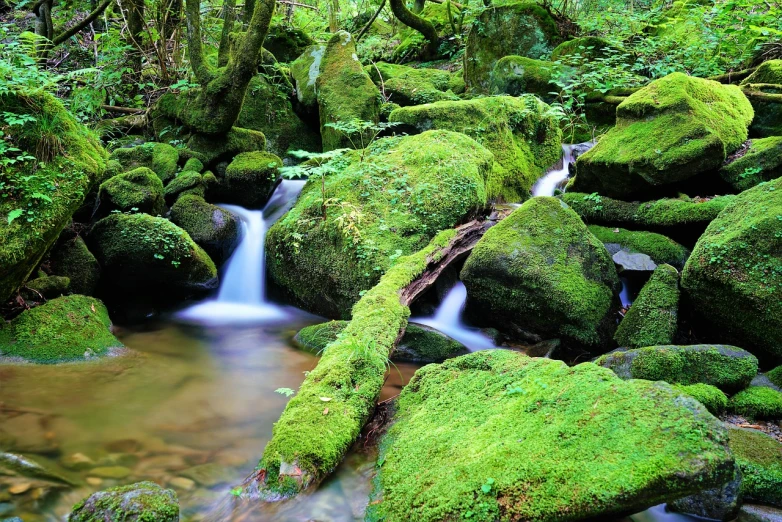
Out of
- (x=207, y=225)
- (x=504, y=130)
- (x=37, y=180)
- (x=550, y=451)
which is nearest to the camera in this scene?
(x=550, y=451)

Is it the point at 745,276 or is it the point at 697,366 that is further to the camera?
the point at 745,276

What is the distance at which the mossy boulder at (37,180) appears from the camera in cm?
457

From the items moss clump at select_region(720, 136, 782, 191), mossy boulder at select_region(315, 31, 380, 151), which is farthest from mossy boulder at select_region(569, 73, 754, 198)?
mossy boulder at select_region(315, 31, 380, 151)

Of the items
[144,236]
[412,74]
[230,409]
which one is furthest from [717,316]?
[412,74]

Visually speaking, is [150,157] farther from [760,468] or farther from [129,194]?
[760,468]

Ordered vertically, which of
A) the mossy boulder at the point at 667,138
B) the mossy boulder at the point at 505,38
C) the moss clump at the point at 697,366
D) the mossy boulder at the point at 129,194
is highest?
the mossy boulder at the point at 505,38

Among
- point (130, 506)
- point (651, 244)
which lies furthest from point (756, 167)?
point (130, 506)

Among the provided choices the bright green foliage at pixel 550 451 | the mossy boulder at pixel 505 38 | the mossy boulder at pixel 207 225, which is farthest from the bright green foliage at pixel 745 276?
the mossy boulder at pixel 505 38

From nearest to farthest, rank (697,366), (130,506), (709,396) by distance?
(130,506), (709,396), (697,366)

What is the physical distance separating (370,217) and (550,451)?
4.39 metres

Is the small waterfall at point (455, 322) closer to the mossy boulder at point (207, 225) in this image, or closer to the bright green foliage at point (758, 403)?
the bright green foliage at point (758, 403)

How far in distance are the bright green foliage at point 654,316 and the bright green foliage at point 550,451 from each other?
206cm

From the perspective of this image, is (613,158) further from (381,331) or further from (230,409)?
(230,409)

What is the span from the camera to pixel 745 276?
175 inches
